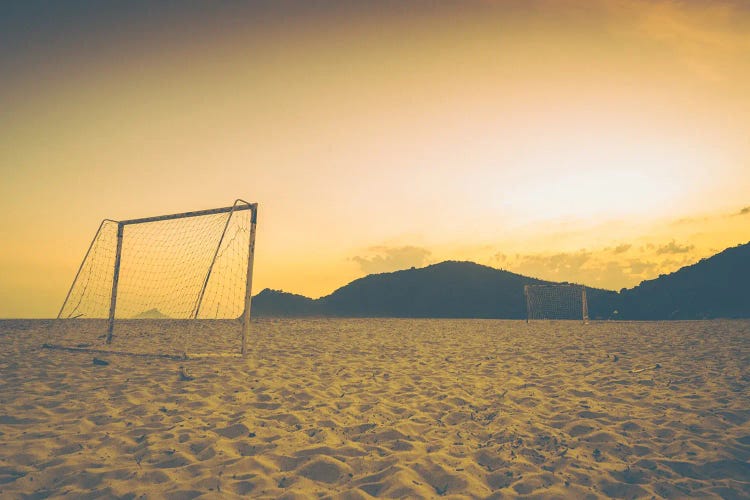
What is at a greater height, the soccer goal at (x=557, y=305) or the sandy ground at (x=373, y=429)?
the soccer goal at (x=557, y=305)

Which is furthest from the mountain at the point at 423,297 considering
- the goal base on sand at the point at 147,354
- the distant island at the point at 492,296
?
the goal base on sand at the point at 147,354

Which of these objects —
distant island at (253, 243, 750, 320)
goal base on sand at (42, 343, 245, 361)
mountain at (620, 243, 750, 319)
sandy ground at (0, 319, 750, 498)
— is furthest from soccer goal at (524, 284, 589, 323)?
goal base on sand at (42, 343, 245, 361)

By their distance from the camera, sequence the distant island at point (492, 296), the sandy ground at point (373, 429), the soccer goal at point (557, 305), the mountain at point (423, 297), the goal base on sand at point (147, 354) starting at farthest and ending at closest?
the mountain at point (423, 297) < the distant island at point (492, 296) < the soccer goal at point (557, 305) < the goal base on sand at point (147, 354) < the sandy ground at point (373, 429)

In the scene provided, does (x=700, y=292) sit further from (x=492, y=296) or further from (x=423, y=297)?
(x=423, y=297)

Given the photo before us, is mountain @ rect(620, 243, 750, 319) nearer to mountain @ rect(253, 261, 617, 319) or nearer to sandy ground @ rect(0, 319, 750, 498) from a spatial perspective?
mountain @ rect(253, 261, 617, 319)

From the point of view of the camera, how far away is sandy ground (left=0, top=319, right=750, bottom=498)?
320 cm

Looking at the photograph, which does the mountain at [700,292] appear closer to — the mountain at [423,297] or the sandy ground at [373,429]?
the mountain at [423,297]

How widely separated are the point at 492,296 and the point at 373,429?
1807 inches

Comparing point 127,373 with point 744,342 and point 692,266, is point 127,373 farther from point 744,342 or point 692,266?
point 692,266

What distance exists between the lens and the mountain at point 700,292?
1331 inches

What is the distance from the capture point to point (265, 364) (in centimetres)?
795

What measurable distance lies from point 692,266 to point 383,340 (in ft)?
128

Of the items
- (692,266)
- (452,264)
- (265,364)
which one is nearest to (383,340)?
(265,364)

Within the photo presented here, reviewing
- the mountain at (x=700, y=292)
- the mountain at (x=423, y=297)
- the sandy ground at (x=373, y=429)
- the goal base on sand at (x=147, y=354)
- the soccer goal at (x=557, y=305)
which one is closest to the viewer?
the sandy ground at (x=373, y=429)
